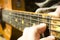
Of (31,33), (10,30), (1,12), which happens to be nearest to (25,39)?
(31,33)

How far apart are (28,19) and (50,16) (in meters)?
0.22

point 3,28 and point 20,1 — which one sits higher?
point 20,1

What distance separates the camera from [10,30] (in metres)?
1.29

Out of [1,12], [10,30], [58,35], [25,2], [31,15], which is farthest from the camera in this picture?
[1,12]

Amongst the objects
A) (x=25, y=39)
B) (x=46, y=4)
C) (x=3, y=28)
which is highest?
(x=46, y=4)

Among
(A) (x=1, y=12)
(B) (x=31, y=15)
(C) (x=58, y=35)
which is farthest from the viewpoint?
(A) (x=1, y=12)

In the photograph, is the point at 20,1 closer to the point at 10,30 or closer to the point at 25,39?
the point at 10,30

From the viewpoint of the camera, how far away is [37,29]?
1.64 feet

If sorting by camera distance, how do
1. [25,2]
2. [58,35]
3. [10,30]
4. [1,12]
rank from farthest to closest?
[1,12], [10,30], [25,2], [58,35]

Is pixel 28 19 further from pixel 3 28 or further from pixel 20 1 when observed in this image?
pixel 3 28

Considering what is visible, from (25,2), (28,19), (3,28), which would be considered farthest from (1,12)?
(28,19)

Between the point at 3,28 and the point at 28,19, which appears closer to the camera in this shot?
the point at 28,19

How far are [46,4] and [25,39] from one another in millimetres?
251

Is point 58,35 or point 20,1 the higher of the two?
point 20,1
